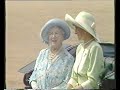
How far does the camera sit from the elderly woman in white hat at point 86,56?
9.16 ft

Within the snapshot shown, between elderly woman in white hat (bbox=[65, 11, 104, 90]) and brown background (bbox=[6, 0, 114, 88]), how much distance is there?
52 millimetres

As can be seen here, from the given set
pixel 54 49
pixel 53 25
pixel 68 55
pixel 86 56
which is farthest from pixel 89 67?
pixel 53 25

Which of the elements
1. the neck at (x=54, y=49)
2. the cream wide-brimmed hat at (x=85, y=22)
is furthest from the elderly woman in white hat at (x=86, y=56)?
the neck at (x=54, y=49)

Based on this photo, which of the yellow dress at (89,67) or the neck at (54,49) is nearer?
the yellow dress at (89,67)

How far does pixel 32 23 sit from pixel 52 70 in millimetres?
383

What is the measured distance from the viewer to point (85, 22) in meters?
A: 2.80

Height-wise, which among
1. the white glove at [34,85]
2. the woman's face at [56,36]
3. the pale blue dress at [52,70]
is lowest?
the white glove at [34,85]

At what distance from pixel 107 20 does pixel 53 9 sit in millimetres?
408

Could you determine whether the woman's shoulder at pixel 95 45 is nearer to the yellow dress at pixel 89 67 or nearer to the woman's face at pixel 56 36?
the yellow dress at pixel 89 67

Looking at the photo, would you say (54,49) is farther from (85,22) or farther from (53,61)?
(85,22)

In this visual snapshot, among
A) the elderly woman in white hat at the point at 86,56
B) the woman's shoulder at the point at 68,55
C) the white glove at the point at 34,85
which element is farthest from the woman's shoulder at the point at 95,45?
the white glove at the point at 34,85

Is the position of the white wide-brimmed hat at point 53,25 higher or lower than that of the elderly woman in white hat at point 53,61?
higher

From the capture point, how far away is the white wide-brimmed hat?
2.85 metres

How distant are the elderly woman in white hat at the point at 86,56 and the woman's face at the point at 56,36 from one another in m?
0.10
